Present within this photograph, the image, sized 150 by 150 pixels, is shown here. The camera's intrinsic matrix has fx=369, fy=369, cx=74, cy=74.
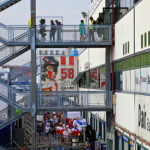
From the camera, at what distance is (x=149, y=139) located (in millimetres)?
12805

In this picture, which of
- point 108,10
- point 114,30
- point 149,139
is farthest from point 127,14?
point 149,139

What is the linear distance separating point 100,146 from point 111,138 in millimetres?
1353

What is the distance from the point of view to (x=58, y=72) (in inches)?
1919

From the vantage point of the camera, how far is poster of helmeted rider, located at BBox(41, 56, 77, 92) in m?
47.7

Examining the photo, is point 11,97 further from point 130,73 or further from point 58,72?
point 58,72

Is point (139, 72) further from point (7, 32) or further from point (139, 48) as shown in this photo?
point (7, 32)

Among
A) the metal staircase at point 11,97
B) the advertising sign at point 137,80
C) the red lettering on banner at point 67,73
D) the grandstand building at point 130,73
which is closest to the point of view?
the grandstand building at point 130,73

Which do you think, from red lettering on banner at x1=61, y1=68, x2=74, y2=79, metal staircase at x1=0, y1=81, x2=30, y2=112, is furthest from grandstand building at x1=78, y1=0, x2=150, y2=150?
red lettering on banner at x1=61, y1=68, x2=74, y2=79

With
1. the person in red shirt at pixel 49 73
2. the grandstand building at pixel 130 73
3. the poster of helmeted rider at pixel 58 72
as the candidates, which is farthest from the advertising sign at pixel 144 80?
the person in red shirt at pixel 49 73

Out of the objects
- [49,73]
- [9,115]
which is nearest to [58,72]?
[49,73]

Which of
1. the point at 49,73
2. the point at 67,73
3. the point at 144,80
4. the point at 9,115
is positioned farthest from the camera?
the point at 49,73

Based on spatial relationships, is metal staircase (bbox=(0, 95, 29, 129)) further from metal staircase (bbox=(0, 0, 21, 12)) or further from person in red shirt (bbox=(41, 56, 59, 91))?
person in red shirt (bbox=(41, 56, 59, 91))

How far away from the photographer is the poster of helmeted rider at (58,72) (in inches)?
1879

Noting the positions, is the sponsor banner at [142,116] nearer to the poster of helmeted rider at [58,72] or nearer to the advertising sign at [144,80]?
the advertising sign at [144,80]
